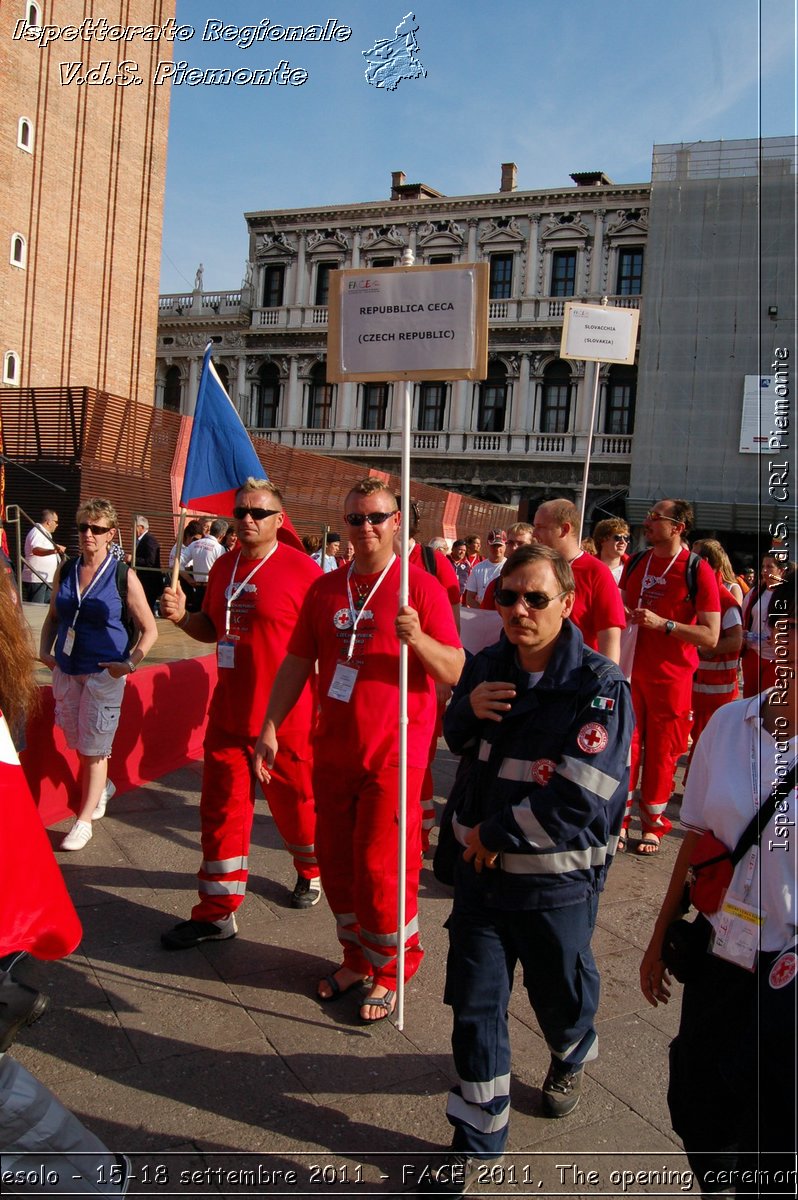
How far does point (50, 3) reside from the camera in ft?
86.4

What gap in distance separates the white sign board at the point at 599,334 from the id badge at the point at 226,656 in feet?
15.7

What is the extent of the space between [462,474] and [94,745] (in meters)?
34.5

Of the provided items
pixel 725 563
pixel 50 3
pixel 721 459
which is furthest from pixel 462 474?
pixel 725 563

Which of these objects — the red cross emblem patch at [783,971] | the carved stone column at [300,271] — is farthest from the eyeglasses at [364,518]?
the carved stone column at [300,271]

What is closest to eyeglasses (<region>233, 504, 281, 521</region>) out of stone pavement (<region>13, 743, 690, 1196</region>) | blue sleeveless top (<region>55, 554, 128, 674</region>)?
blue sleeveless top (<region>55, 554, 128, 674</region>)

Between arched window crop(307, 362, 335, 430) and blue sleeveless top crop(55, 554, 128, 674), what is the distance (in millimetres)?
37023

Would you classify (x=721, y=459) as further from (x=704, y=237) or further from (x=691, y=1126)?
(x=691, y=1126)

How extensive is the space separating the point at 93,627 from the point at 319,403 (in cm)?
3786

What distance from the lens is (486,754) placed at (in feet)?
9.20

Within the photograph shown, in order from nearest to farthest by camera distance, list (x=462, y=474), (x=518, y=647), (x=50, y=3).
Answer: (x=518, y=647), (x=50, y=3), (x=462, y=474)

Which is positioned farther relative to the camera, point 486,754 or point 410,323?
point 410,323

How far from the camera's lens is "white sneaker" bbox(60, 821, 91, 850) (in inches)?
203

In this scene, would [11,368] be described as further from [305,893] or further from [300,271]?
[305,893]

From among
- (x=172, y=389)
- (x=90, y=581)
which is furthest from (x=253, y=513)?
(x=172, y=389)
